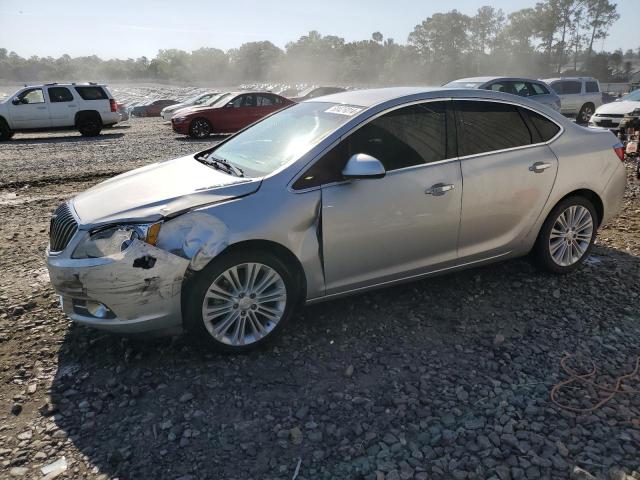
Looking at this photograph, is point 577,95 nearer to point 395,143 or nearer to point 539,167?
point 539,167

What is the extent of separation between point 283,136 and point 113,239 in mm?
1524

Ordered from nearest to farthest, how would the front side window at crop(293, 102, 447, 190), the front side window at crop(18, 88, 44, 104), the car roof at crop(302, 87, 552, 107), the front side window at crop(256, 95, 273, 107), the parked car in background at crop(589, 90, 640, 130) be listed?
1. the front side window at crop(293, 102, 447, 190)
2. the car roof at crop(302, 87, 552, 107)
3. the parked car in background at crop(589, 90, 640, 130)
4. the front side window at crop(18, 88, 44, 104)
5. the front side window at crop(256, 95, 273, 107)

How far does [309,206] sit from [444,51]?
110 m

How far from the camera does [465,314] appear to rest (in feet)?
12.9

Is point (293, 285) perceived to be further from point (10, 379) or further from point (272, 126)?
point (10, 379)

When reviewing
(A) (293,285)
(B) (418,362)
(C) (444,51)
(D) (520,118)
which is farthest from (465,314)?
(C) (444,51)

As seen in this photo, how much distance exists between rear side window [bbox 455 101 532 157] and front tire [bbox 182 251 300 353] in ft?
5.64

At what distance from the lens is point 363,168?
329 centimetres

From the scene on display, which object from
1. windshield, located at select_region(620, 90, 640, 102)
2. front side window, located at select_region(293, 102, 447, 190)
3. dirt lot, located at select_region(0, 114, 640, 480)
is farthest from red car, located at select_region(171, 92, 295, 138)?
front side window, located at select_region(293, 102, 447, 190)

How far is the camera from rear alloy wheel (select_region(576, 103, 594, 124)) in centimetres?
1828

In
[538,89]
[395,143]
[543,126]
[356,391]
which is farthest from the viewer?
[538,89]

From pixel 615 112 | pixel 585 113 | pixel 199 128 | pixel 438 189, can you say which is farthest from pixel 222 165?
pixel 585 113

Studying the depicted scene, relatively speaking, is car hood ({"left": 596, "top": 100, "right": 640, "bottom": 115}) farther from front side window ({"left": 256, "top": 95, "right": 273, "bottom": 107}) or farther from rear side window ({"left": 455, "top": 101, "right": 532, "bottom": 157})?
rear side window ({"left": 455, "top": 101, "right": 532, "bottom": 157})

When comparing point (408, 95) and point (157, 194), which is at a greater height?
point (408, 95)
